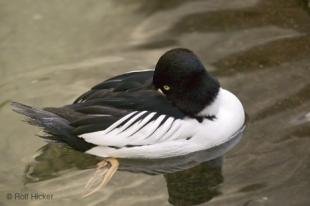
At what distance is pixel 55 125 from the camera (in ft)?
14.3

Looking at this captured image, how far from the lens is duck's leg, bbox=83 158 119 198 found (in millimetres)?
4348

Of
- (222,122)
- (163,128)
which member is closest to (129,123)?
(163,128)

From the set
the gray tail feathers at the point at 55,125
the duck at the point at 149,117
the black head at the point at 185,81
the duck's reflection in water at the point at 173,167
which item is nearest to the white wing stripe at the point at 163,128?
the duck at the point at 149,117

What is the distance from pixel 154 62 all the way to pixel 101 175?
1234mm

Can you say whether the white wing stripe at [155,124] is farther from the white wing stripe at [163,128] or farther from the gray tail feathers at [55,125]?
the gray tail feathers at [55,125]

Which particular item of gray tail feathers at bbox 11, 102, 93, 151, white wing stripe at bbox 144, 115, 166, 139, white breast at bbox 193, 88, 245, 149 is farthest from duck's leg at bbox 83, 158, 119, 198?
white breast at bbox 193, 88, 245, 149

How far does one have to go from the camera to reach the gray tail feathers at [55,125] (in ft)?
14.3

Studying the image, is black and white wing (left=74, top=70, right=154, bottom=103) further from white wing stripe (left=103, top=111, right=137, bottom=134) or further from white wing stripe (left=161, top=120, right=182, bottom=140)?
white wing stripe (left=161, top=120, right=182, bottom=140)

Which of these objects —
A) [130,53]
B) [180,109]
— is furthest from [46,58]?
[180,109]

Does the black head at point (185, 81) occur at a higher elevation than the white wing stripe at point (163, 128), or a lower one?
higher

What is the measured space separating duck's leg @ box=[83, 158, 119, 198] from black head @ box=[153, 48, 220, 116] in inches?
21.5

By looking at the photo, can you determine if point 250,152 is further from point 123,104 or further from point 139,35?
point 139,35

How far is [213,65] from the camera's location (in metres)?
5.28

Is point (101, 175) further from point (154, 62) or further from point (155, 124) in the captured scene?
point (154, 62)
